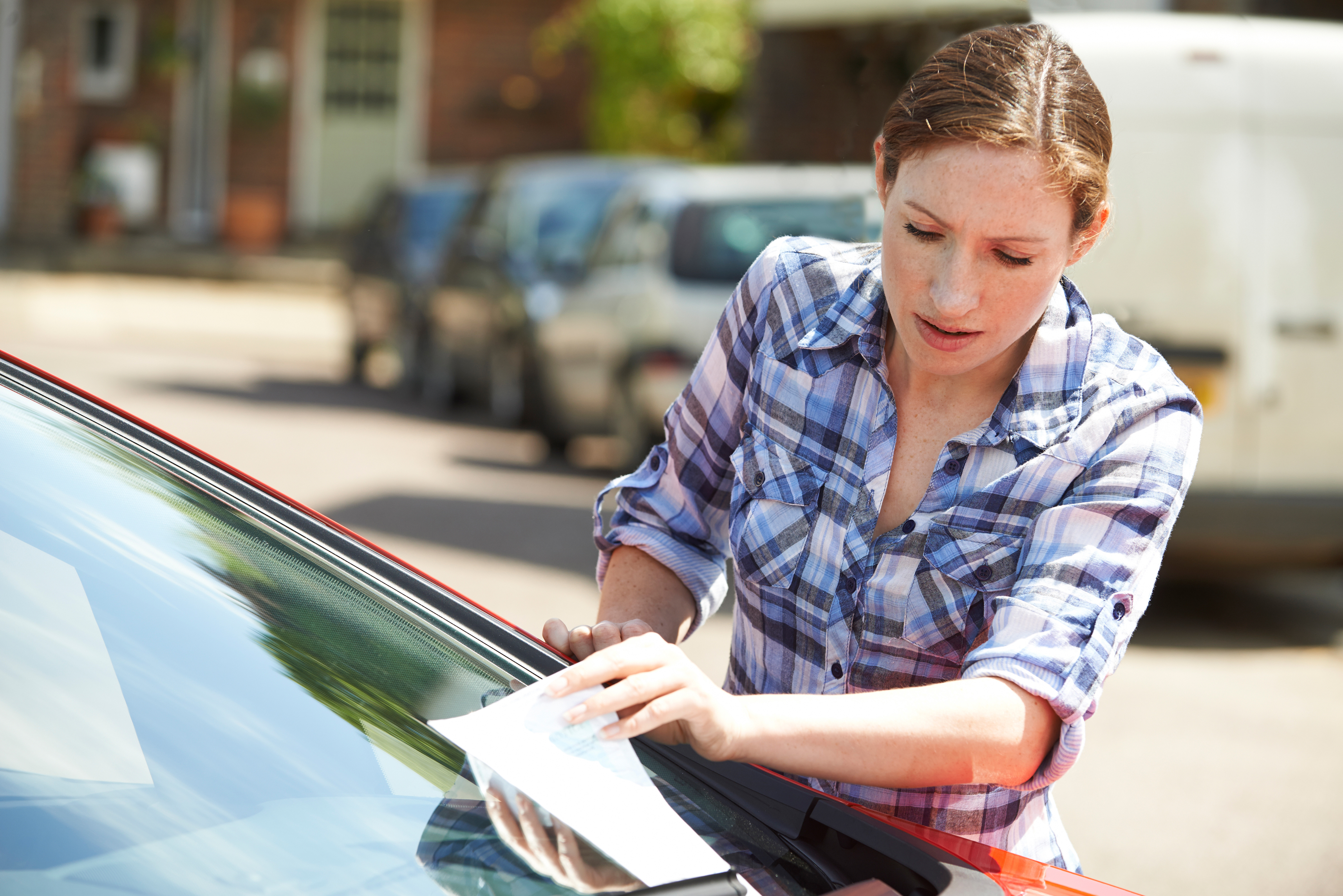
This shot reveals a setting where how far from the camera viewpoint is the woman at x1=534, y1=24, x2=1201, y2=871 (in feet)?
4.84

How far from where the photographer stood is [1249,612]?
6.81 meters

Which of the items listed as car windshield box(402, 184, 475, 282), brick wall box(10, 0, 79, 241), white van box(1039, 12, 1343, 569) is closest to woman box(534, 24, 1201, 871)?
white van box(1039, 12, 1343, 569)

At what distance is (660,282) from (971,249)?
21.2ft

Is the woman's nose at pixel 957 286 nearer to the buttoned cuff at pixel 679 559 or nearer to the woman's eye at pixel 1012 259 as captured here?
the woman's eye at pixel 1012 259

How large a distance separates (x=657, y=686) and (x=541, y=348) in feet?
27.2

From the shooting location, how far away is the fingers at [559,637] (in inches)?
67.1

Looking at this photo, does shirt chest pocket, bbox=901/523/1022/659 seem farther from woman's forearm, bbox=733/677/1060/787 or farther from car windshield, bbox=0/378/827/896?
car windshield, bbox=0/378/827/896

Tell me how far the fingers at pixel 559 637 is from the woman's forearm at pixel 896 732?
0.30 m

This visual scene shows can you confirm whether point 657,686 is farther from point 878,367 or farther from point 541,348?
point 541,348

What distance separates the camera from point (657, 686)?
4.50 feet

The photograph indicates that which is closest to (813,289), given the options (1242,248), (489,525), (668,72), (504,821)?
(504,821)

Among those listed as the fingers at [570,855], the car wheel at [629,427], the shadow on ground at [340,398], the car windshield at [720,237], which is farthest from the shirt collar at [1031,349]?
the shadow on ground at [340,398]

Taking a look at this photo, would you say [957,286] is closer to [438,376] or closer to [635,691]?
[635,691]

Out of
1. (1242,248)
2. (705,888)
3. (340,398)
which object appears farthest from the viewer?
(340,398)
